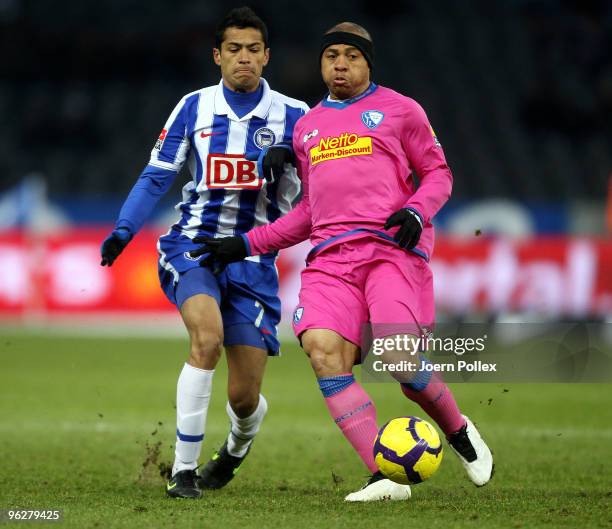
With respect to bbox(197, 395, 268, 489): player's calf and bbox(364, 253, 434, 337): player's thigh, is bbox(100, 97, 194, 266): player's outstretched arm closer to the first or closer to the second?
bbox(197, 395, 268, 489): player's calf

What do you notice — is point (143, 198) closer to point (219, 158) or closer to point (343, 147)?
point (219, 158)

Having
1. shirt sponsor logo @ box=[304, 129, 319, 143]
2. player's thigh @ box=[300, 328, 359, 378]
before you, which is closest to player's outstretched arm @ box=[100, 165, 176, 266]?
shirt sponsor logo @ box=[304, 129, 319, 143]

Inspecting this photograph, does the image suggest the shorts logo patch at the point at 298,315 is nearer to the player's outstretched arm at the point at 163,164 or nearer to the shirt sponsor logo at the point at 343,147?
the shirt sponsor logo at the point at 343,147

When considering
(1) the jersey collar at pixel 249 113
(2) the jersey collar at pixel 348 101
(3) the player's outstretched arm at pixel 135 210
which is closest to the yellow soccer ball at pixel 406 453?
(2) the jersey collar at pixel 348 101

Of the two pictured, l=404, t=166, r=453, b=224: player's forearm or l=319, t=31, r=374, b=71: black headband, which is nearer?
l=404, t=166, r=453, b=224: player's forearm

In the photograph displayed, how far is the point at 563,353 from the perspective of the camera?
13445 mm

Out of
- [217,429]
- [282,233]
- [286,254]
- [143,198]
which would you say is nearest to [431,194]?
[282,233]

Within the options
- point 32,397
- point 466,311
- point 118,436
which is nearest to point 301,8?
point 466,311

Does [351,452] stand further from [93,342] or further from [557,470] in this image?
[93,342]

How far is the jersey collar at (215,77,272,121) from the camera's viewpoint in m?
5.99

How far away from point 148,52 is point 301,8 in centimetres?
299

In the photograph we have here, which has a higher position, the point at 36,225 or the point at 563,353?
the point at 36,225

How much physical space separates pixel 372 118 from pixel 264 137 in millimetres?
815

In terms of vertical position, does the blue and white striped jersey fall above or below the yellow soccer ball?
above
